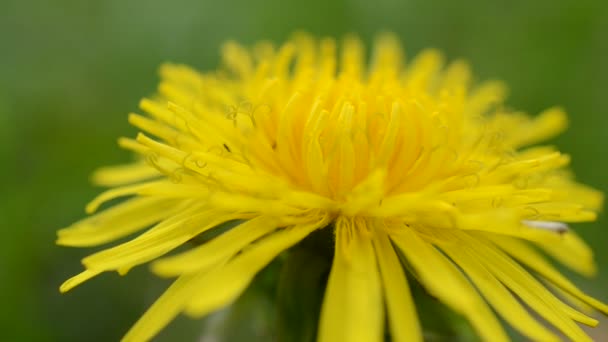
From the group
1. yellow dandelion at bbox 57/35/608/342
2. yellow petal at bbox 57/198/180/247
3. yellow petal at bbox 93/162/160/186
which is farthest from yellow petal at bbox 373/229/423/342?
yellow petal at bbox 93/162/160/186

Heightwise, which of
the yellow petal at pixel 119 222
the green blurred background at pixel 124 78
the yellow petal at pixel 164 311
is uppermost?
the green blurred background at pixel 124 78

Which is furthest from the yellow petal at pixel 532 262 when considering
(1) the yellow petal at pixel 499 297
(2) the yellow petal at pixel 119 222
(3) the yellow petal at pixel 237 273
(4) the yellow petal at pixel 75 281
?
(4) the yellow petal at pixel 75 281

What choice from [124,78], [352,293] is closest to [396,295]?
[352,293]

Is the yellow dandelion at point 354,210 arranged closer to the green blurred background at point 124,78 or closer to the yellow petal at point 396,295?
the yellow petal at point 396,295

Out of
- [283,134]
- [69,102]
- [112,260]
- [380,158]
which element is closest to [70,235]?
[112,260]

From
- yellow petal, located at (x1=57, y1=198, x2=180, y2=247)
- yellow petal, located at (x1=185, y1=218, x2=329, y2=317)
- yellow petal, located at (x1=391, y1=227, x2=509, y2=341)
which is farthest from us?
yellow petal, located at (x1=57, y1=198, x2=180, y2=247)

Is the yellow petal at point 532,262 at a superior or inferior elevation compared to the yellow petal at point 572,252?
inferior

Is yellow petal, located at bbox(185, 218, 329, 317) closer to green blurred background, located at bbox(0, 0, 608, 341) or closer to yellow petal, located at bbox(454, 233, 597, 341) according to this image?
yellow petal, located at bbox(454, 233, 597, 341)

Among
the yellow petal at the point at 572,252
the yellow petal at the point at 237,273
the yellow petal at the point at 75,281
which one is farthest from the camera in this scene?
the yellow petal at the point at 572,252
